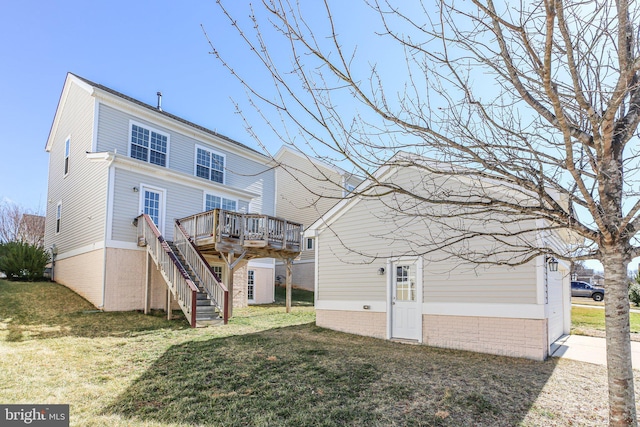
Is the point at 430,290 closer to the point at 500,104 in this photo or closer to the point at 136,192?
the point at 500,104

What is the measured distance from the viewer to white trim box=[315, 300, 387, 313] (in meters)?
9.94

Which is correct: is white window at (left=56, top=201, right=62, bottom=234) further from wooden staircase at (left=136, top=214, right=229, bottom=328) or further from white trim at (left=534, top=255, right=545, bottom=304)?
white trim at (left=534, top=255, right=545, bottom=304)

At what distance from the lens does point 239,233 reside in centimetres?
→ 1275

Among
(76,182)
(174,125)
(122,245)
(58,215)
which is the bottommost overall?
(122,245)

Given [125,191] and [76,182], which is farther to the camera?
[76,182]

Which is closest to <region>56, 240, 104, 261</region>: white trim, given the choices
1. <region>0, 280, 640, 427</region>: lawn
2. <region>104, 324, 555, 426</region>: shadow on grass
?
<region>0, 280, 640, 427</region>: lawn

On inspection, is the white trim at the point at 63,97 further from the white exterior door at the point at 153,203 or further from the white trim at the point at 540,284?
the white trim at the point at 540,284

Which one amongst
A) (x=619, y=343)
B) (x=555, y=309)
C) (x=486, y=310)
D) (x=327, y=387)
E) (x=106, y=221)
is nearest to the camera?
(x=619, y=343)

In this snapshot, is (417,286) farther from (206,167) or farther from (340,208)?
(206,167)

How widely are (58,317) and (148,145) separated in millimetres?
6655

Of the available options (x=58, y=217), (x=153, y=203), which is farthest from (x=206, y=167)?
(x=58, y=217)

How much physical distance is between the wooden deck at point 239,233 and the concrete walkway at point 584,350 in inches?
344

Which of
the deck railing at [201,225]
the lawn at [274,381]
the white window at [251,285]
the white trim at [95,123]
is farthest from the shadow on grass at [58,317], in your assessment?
the white window at [251,285]

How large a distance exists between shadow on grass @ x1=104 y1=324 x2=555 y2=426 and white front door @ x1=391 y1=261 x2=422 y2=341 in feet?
3.95
